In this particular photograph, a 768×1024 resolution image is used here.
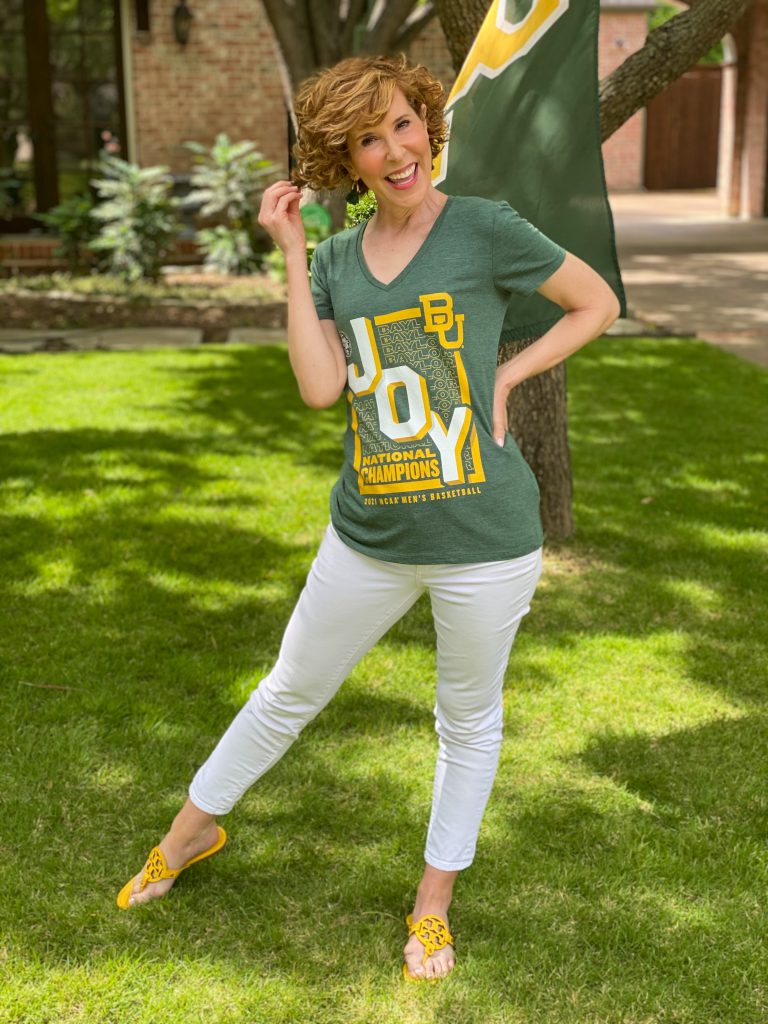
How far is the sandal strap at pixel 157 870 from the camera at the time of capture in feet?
8.66

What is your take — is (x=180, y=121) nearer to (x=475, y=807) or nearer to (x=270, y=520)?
(x=270, y=520)

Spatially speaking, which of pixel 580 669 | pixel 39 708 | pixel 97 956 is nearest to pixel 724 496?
pixel 580 669

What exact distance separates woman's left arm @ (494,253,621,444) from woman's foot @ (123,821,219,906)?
1139 millimetres

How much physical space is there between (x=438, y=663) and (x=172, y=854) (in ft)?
2.55

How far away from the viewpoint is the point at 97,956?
249 cm

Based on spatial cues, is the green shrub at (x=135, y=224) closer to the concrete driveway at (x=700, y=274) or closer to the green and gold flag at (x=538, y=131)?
the concrete driveway at (x=700, y=274)

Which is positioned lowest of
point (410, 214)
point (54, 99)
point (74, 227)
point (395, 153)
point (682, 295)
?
point (682, 295)

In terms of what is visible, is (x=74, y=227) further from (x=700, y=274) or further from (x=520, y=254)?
(x=520, y=254)

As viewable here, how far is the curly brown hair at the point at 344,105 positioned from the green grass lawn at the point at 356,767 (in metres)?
1.59

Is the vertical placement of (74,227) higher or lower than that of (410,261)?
lower

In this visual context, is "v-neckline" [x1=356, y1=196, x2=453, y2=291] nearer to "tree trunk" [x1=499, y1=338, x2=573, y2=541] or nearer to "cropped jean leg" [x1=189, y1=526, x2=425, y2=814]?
"cropped jean leg" [x1=189, y1=526, x2=425, y2=814]

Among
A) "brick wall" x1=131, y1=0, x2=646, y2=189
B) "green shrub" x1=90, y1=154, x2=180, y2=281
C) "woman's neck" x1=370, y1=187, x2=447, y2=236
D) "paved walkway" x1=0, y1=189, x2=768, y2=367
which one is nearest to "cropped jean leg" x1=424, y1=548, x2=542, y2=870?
"woman's neck" x1=370, y1=187, x2=447, y2=236

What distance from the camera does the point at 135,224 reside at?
1120cm

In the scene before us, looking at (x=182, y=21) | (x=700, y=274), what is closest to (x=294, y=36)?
(x=182, y=21)
